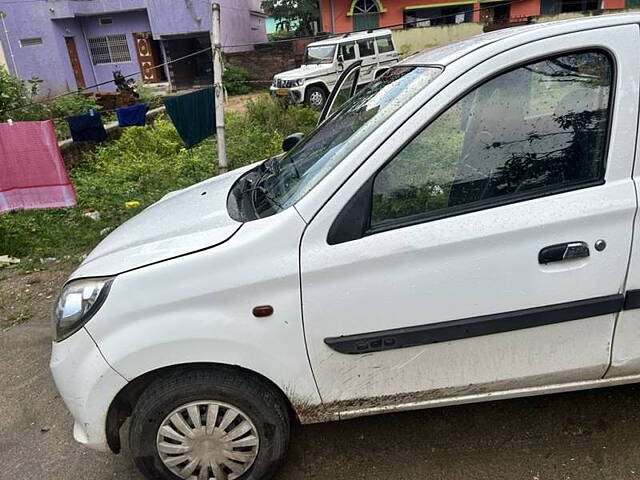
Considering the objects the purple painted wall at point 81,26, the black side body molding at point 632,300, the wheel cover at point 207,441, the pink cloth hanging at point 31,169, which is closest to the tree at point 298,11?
the purple painted wall at point 81,26

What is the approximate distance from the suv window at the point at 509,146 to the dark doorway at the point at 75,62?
23419mm

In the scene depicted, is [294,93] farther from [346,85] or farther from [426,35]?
[346,85]

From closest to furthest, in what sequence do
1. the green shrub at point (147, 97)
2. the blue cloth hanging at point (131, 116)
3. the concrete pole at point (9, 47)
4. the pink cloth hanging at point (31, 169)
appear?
the pink cloth hanging at point (31, 169), the blue cloth hanging at point (131, 116), the green shrub at point (147, 97), the concrete pole at point (9, 47)

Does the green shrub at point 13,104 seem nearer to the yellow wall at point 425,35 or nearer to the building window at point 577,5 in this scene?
the yellow wall at point 425,35

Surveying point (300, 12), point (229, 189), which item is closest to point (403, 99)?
point (229, 189)

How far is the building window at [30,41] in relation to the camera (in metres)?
19.8

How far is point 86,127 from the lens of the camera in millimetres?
9047

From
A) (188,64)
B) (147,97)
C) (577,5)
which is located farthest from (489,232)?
(188,64)

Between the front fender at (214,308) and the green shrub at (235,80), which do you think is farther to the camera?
the green shrub at (235,80)

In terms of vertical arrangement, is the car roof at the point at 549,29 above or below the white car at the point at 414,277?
above

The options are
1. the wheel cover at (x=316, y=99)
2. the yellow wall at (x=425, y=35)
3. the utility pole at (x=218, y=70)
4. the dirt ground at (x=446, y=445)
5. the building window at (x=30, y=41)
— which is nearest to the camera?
the dirt ground at (x=446, y=445)

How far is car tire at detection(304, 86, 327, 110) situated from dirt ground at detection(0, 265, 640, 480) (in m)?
12.7

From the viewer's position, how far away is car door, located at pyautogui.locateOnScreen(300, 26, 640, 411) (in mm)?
1859

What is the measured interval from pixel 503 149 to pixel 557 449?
1451 mm
